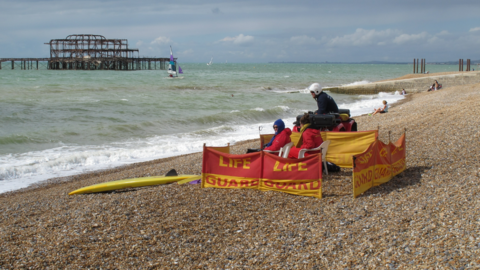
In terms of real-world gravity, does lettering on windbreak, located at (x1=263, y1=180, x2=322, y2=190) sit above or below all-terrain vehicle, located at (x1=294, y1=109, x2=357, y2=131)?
below

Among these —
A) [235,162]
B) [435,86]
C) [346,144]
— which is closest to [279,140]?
→ [235,162]

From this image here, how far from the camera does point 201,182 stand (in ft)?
24.0

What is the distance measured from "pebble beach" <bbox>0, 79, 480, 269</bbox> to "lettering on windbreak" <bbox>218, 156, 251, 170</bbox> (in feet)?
1.48

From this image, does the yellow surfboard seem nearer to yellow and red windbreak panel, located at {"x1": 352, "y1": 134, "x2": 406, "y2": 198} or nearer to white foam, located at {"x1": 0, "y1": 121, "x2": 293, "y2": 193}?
white foam, located at {"x1": 0, "y1": 121, "x2": 293, "y2": 193}

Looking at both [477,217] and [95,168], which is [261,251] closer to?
[477,217]

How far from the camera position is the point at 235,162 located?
7137 millimetres

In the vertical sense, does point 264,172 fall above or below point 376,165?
below

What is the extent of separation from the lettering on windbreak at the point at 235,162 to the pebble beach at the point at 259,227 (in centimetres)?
45

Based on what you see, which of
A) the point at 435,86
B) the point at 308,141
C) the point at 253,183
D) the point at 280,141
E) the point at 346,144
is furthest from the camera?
the point at 435,86

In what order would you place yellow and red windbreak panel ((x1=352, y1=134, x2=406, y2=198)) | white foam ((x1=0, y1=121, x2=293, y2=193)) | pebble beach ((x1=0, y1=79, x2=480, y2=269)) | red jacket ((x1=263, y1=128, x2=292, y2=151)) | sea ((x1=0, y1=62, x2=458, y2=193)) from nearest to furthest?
pebble beach ((x1=0, y1=79, x2=480, y2=269))
yellow and red windbreak panel ((x1=352, y1=134, x2=406, y2=198))
red jacket ((x1=263, y1=128, x2=292, y2=151))
white foam ((x1=0, y1=121, x2=293, y2=193))
sea ((x1=0, y1=62, x2=458, y2=193))

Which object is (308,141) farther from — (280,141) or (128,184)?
(128,184)

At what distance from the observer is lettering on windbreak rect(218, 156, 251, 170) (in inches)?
279

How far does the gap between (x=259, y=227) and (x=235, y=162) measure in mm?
1835

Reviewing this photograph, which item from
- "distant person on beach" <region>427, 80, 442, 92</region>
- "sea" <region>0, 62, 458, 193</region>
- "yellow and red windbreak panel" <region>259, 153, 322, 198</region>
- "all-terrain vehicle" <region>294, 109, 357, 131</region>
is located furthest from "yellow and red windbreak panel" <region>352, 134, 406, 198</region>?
"distant person on beach" <region>427, 80, 442, 92</region>
